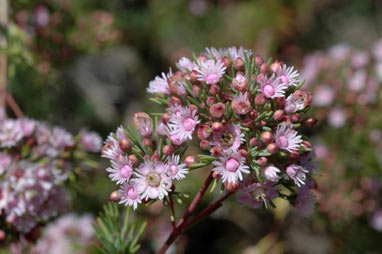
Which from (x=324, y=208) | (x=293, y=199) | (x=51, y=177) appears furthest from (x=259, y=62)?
(x=324, y=208)

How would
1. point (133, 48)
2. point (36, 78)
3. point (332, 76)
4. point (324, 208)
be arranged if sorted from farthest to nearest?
point (133, 48) → point (332, 76) → point (36, 78) → point (324, 208)

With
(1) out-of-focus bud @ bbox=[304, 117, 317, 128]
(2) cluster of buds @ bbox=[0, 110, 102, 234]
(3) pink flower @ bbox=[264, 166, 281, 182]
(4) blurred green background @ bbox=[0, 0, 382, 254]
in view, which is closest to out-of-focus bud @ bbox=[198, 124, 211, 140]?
(3) pink flower @ bbox=[264, 166, 281, 182]

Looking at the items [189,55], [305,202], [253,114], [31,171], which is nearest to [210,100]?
[253,114]

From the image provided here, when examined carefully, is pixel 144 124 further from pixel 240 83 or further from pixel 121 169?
pixel 240 83

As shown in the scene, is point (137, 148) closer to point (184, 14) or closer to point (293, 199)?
point (293, 199)

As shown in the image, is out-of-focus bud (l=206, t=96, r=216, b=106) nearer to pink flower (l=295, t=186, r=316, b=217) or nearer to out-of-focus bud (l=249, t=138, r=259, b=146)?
out-of-focus bud (l=249, t=138, r=259, b=146)

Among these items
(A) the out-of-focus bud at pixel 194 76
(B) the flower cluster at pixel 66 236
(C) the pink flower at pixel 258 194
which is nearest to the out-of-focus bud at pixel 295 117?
(C) the pink flower at pixel 258 194
